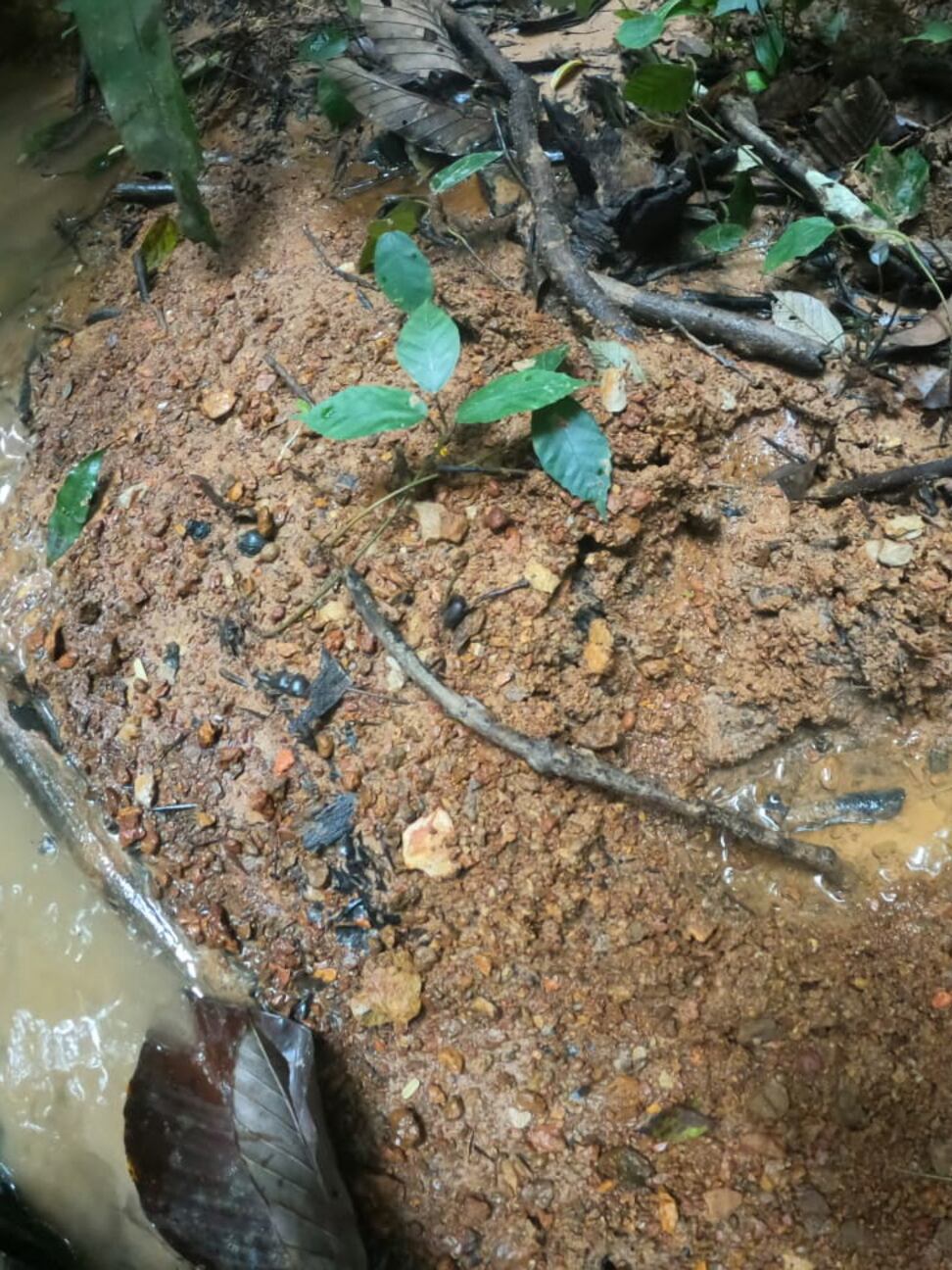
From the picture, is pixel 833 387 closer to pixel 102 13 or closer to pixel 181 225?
pixel 181 225

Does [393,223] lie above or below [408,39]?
below

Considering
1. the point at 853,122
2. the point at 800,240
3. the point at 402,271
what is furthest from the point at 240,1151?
the point at 853,122

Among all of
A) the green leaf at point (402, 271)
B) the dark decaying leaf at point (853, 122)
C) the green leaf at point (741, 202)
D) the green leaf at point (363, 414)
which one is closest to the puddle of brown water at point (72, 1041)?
the green leaf at point (363, 414)

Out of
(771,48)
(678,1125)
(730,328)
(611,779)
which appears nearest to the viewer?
(678,1125)

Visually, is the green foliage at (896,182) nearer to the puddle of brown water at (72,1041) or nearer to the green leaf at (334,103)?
the green leaf at (334,103)

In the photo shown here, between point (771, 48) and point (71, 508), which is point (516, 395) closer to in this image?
point (71, 508)

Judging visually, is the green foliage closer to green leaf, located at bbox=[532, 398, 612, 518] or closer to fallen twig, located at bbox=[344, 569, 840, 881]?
green leaf, located at bbox=[532, 398, 612, 518]

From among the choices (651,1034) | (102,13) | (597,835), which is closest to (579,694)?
(597,835)
